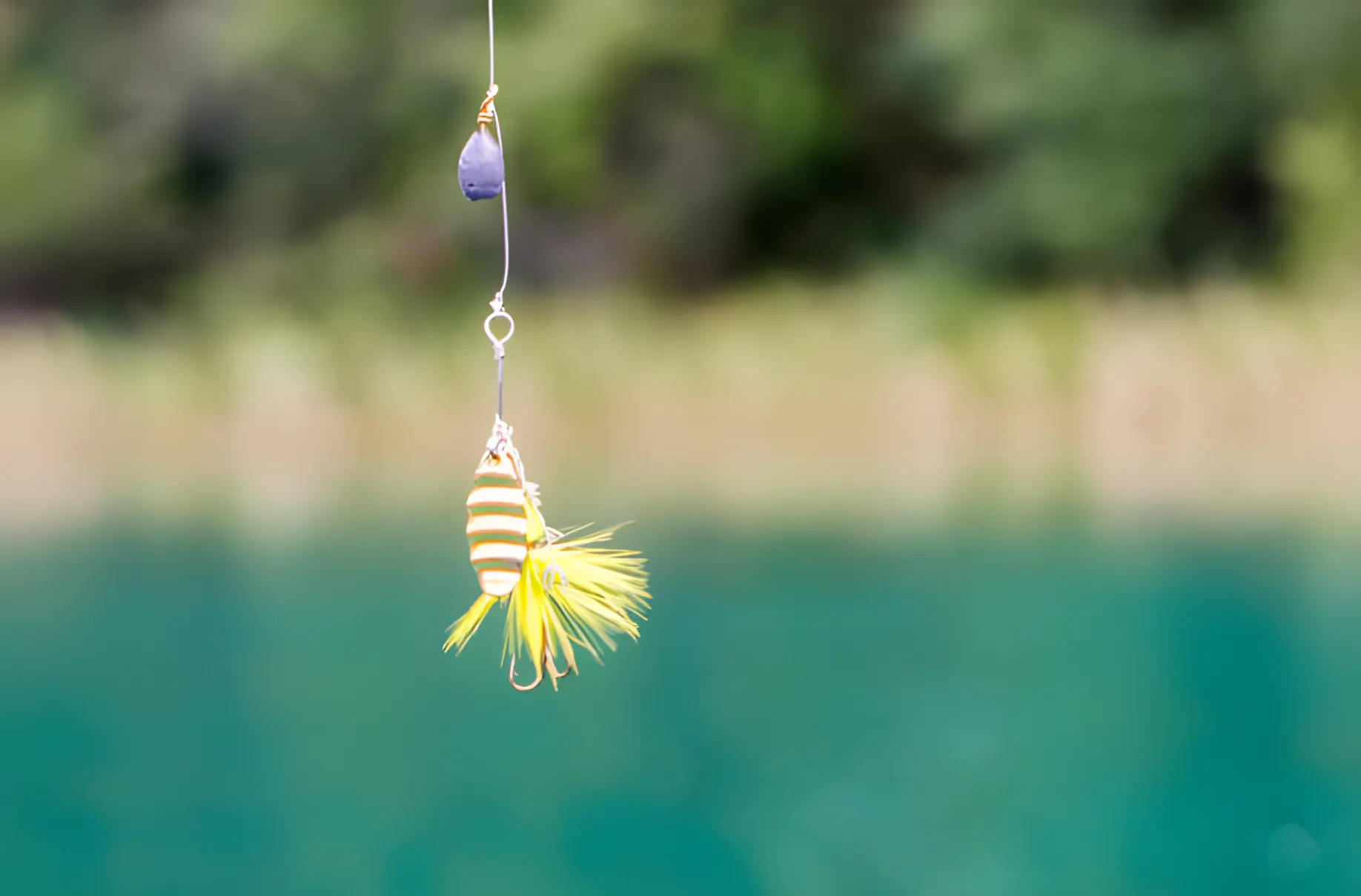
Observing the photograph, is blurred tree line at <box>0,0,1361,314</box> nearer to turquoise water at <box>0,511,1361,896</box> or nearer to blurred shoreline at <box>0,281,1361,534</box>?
blurred shoreline at <box>0,281,1361,534</box>

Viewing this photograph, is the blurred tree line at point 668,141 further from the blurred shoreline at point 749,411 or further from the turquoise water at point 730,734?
the turquoise water at point 730,734

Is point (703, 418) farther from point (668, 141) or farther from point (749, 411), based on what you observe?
point (668, 141)

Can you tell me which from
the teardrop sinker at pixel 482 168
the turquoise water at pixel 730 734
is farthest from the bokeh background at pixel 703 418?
the teardrop sinker at pixel 482 168

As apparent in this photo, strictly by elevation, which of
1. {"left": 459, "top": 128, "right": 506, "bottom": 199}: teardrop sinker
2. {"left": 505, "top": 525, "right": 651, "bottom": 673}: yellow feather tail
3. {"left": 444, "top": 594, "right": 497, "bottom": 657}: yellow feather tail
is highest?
{"left": 459, "top": 128, "right": 506, "bottom": 199}: teardrop sinker

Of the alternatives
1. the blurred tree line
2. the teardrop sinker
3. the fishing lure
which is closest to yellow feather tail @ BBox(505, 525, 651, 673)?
the fishing lure

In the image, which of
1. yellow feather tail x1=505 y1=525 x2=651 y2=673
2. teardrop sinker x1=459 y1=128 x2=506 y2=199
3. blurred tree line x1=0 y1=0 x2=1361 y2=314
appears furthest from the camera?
blurred tree line x1=0 y1=0 x2=1361 y2=314

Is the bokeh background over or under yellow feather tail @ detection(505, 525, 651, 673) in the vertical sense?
over
